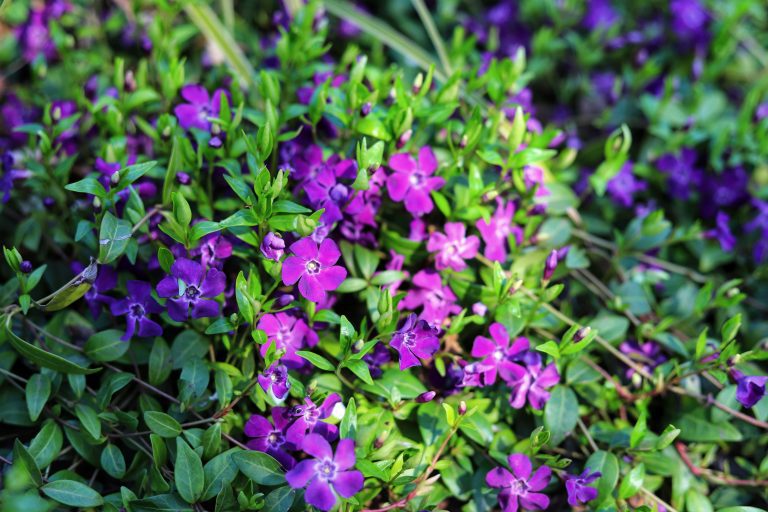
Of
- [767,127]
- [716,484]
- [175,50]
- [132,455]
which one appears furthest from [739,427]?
[175,50]

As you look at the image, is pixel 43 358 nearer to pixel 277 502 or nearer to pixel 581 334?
pixel 277 502

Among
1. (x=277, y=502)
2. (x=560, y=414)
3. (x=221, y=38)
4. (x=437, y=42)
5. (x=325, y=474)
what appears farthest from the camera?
(x=437, y=42)

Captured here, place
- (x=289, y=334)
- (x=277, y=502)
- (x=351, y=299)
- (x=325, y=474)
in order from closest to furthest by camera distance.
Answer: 1. (x=325, y=474)
2. (x=277, y=502)
3. (x=289, y=334)
4. (x=351, y=299)

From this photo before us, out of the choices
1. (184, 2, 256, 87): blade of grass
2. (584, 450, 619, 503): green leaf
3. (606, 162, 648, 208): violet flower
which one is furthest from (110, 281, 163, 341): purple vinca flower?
(606, 162, 648, 208): violet flower

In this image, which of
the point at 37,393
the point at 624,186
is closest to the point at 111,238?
the point at 37,393

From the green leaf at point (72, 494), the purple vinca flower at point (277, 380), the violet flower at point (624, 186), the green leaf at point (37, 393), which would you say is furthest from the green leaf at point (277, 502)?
the violet flower at point (624, 186)

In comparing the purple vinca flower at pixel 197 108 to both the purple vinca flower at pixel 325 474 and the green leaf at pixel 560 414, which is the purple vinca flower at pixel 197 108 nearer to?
the purple vinca flower at pixel 325 474

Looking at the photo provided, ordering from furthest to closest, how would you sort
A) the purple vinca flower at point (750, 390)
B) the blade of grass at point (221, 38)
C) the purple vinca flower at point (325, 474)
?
the blade of grass at point (221, 38), the purple vinca flower at point (750, 390), the purple vinca flower at point (325, 474)

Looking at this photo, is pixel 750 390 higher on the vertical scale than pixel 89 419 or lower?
lower

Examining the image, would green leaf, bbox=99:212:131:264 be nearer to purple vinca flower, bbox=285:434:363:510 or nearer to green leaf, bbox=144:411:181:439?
green leaf, bbox=144:411:181:439
